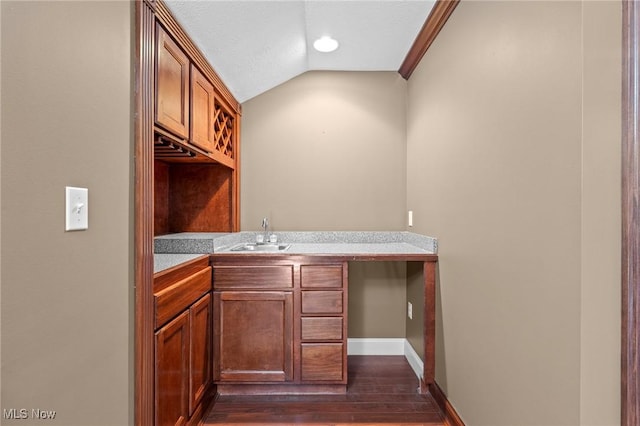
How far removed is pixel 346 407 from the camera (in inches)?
73.7

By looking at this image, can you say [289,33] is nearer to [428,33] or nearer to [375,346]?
[428,33]

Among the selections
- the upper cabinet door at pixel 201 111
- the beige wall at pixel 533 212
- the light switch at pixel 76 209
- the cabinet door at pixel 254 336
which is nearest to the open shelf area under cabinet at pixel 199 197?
the upper cabinet door at pixel 201 111

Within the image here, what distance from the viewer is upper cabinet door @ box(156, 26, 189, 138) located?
4.49ft

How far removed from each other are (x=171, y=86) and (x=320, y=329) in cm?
160

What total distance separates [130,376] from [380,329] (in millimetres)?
1926

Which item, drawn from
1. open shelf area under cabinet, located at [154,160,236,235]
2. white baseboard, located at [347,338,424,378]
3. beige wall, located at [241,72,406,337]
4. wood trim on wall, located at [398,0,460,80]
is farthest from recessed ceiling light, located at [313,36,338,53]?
white baseboard, located at [347,338,424,378]

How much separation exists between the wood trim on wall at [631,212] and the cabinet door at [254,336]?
1.53 metres

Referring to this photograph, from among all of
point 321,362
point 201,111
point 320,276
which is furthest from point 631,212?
point 201,111

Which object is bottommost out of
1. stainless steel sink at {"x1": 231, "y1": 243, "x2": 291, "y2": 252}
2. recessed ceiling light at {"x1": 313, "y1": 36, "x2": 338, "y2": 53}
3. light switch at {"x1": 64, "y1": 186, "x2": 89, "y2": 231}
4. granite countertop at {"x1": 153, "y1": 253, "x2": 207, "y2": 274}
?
stainless steel sink at {"x1": 231, "y1": 243, "x2": 291, "y2": 252}

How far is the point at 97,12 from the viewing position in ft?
3.22

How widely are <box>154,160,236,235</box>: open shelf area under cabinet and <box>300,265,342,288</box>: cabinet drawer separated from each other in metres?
0.84

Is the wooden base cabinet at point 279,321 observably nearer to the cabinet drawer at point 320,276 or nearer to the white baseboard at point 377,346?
the cabinet drawer at point 320,276

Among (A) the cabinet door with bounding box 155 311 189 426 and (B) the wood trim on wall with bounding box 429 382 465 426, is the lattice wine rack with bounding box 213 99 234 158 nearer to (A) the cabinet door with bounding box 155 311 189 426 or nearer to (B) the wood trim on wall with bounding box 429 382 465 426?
(A) the cabinet door with bounding box 155 311 189 426

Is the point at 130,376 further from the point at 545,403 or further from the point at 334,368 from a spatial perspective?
the point at 545,403
